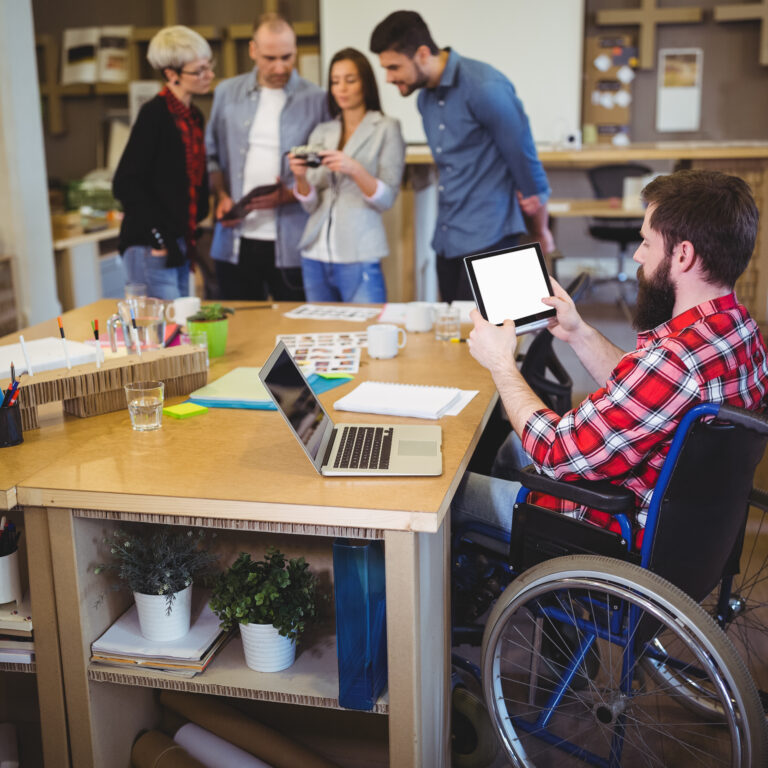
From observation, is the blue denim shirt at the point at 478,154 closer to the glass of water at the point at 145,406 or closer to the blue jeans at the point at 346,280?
the blue jeans at the point at 346,280

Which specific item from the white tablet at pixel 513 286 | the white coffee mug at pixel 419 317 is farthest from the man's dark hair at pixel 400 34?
the white tablet at pixel 513 286

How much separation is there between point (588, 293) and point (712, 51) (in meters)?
2.38

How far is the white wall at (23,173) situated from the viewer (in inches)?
170

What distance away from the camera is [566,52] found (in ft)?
24.6

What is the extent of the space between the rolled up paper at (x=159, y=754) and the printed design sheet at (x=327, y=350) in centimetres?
89

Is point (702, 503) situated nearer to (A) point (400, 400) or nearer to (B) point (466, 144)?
(A) point (400, 400)

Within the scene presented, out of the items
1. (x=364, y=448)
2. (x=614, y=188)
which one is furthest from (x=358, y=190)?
(x=614, y=188)

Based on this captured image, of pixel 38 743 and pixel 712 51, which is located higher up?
pixel 712 51

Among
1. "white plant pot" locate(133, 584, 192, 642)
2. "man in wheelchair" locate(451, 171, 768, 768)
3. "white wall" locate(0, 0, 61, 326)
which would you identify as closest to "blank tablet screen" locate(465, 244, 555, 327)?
"man in wheelchair" locate(451, 171, 768, 768)

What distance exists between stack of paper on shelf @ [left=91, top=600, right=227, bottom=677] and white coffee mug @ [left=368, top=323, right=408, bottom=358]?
36.4 inches

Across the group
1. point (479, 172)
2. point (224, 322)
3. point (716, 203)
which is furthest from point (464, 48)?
point (716, 203)

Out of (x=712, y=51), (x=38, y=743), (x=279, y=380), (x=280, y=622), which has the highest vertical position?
(x=712, y=51)

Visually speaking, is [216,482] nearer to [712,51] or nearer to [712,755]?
[712,755]

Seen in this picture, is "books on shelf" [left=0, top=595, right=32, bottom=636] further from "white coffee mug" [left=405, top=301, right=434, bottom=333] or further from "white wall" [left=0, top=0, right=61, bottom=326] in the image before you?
"white wall" [left=0, top=0, right=61, bottom=326]
